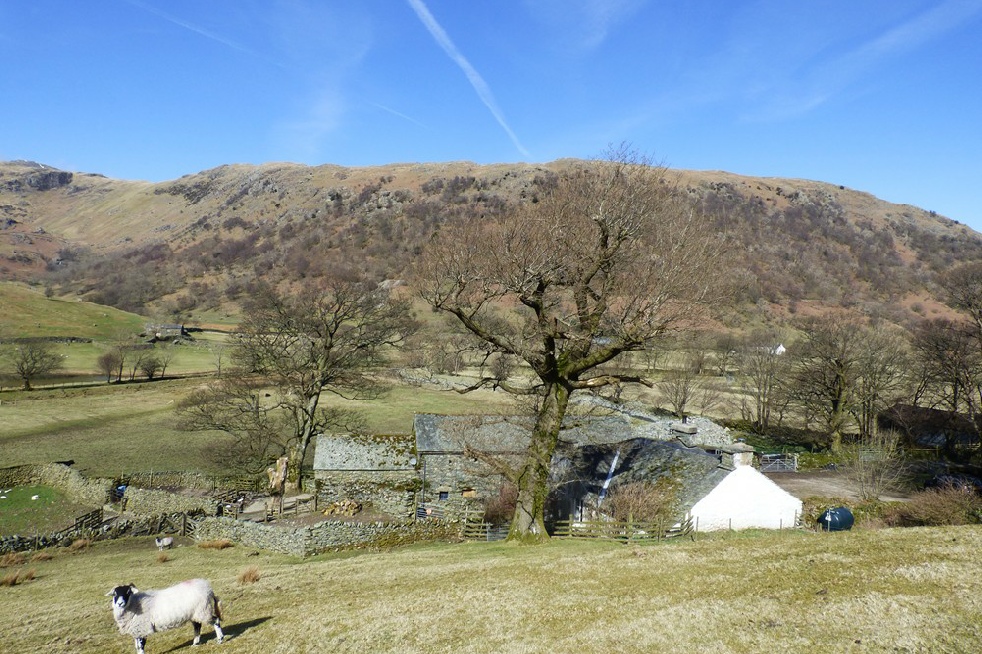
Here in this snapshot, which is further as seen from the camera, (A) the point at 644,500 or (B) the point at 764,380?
(B) the point at 764,380

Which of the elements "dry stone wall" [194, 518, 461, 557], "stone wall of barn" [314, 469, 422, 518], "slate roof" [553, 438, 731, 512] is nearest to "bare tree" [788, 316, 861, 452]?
"slate roof" [553, 438, 731, 512]

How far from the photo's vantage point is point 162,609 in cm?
995

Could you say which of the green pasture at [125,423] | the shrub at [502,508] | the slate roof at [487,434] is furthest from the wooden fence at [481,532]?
the green pasture at [125,423]

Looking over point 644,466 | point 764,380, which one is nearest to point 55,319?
point 644,466

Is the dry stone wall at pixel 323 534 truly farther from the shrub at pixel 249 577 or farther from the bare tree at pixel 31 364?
the bare tree at pixel 31 364

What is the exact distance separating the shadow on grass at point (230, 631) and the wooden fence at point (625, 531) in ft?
37.0

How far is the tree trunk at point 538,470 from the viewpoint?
19.4 m

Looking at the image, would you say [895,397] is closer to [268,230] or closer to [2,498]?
[2,498]

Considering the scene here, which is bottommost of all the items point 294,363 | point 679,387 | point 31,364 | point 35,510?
point 35,510

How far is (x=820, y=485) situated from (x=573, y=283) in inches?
1007

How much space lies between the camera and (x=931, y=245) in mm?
173000

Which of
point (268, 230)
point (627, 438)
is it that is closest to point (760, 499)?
point (627, 438)

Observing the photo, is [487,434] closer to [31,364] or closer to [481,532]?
[481,532]

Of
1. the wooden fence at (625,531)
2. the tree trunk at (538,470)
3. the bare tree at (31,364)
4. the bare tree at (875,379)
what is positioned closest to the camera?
the tree trunk at (538,470)
